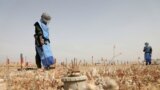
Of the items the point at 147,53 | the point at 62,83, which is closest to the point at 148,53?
the point at 147,53

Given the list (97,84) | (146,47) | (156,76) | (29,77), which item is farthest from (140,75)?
(146,47)

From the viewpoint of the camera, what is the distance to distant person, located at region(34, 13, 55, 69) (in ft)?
37.9

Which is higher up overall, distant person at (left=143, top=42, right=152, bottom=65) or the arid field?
distant person at (left=143, top=42, right=152, bottom=65)

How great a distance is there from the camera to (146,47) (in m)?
19.7


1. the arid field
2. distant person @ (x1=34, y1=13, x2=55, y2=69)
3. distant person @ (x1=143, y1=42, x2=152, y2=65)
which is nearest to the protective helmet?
distant person @ (x1=34, y1=13, x2=55, y2=69)

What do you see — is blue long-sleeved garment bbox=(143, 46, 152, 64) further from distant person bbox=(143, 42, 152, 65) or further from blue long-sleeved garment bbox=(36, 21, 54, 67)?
blue long-sleeved garment bbox=(36, 21, 54, 67)

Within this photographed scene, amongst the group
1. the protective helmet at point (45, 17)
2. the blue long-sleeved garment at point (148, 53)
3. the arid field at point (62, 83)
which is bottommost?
the arid field at point (62, 83)

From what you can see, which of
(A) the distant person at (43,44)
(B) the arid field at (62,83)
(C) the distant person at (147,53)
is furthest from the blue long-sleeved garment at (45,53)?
(C) the distant person at (147,53)

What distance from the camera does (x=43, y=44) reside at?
456 inches

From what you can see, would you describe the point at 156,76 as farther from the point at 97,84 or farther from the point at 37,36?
the point at 37,36

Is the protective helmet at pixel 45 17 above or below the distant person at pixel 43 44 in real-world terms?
above

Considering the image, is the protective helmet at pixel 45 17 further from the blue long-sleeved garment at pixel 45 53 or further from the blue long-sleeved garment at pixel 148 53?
the blue long-sleeved garment at pixel 148 53

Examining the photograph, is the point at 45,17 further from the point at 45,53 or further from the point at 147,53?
the point at 147,53

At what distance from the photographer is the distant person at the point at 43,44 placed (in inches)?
455
